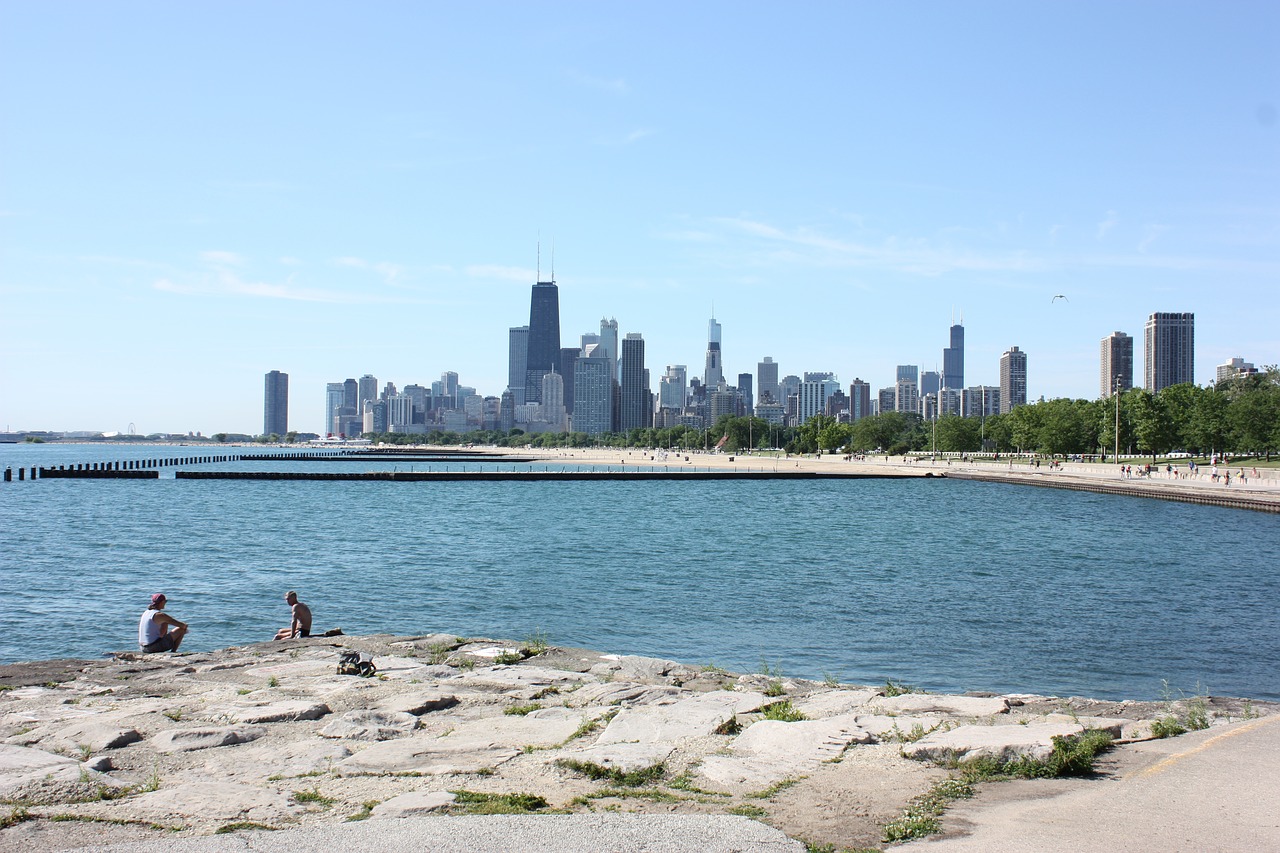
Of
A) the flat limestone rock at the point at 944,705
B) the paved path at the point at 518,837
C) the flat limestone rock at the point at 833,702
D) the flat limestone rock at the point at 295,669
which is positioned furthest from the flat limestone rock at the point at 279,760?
the flat limestone rock at the point at 944,705

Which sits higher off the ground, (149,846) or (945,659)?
(149,846)

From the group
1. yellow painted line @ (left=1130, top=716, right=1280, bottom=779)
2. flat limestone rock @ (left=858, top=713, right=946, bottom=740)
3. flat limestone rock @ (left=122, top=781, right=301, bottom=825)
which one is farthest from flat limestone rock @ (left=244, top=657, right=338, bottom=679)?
yellow painted line @ (left=1130, top=716, right=1280, bottom=779)

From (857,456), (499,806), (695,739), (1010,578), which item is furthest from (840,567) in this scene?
(857,456)

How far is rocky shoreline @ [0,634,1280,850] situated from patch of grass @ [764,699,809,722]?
0.03 meters

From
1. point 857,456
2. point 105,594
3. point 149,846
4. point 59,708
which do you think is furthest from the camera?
point 857,456

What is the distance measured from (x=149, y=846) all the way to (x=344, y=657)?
8.70 meters

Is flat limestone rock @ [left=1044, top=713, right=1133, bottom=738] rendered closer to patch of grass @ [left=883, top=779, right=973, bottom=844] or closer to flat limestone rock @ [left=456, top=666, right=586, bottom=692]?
patch of grass @ [left=883, top=779, right=973, bottom=844]

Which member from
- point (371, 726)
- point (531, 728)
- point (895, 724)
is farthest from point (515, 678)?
point (895, 724)

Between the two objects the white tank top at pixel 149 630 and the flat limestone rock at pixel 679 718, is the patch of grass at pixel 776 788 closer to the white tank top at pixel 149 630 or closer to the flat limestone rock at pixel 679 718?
the flat limestone rock at pixel 679 718

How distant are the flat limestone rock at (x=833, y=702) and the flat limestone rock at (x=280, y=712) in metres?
6.27

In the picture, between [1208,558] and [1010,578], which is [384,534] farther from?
[1208,558]

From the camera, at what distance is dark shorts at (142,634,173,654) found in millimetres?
17984

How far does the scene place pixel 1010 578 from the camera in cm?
3625

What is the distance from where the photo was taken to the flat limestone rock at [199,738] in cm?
1049
